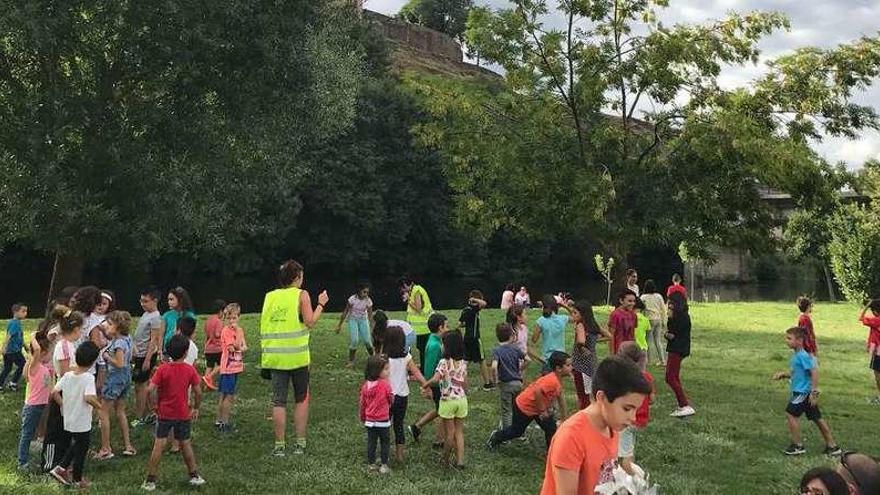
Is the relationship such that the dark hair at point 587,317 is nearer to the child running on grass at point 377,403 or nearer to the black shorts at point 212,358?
the child running on grass at point 377,403

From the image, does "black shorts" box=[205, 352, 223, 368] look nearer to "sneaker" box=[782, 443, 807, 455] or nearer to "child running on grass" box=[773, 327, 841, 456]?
"child running on grass" box=[773, 327, 841, 456]

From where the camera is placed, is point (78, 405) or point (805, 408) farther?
point (805, 408)

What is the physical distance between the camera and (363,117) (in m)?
51.8

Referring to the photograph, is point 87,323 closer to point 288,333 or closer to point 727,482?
point 288,333

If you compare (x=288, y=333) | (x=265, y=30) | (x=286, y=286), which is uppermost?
(x=265, y=30)

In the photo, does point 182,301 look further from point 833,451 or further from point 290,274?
point 833,451

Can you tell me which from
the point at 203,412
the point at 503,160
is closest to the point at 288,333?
the point at 203,412

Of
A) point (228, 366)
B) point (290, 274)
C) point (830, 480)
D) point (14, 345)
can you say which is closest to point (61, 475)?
point (228, 366)

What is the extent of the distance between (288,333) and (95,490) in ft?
8.12

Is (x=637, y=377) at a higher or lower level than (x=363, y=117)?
lower

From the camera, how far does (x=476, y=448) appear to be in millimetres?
8898

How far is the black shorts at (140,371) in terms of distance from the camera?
9.62 m

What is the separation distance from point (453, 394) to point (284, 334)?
2077 mm

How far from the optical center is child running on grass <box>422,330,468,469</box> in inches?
313
